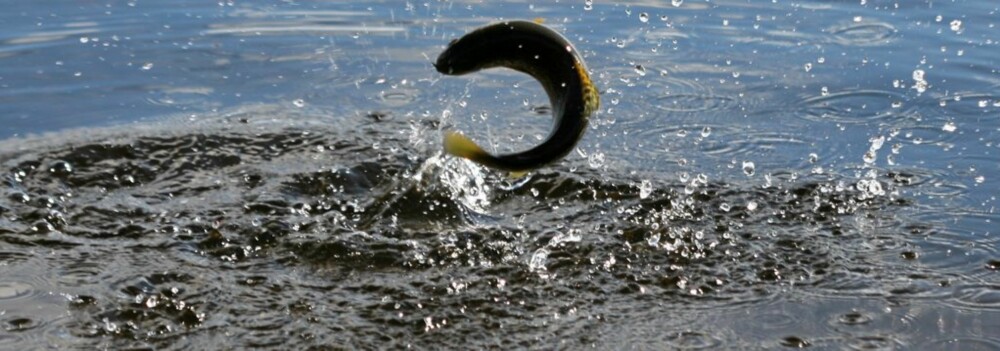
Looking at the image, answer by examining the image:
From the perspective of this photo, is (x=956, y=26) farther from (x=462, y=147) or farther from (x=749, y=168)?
(x=462, y=147)

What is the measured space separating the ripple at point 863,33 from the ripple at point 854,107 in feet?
3.24

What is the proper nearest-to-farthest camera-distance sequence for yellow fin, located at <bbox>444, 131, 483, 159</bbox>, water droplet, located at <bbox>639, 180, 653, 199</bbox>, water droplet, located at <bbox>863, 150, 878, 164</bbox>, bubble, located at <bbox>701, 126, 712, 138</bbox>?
yellow fin, located at <bbox>444, 131, 483, 159</bbox>
water droplet, located at <bbox>639, 180, 653, 199</bbox>
water droplet, located at <bbox>863, 150, 878, 164</bbox>
bubble, located at <bbox>701, 126, 712, 138</bbox>

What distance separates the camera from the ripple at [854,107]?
7.48 meters

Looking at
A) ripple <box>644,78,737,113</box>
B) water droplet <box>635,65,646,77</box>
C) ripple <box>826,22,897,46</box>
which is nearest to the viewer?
ripple <box>644,78,737,113</box>

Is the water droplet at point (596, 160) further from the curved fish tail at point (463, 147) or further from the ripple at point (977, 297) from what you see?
the curved fish tail at point (463, 147)

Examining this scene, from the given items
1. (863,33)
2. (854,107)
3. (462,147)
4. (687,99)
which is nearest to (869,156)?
(854,107)

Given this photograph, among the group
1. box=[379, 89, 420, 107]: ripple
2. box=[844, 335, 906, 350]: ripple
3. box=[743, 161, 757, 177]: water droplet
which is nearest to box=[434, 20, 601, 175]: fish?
box=[844, 335, 906, 350]: ripple

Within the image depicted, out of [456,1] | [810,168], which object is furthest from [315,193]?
[456,1]

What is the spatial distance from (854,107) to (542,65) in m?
3.29

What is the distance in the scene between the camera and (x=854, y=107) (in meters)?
7.66

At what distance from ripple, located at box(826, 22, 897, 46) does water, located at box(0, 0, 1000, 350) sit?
0.10 feet

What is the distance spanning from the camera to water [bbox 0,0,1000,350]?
4.98 metres

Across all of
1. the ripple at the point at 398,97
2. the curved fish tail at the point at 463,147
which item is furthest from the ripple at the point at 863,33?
the curved fish tail at the point at 463,147

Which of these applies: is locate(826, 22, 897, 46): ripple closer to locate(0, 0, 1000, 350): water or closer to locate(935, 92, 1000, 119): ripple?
locate(0, 0, 1000, 350): water
